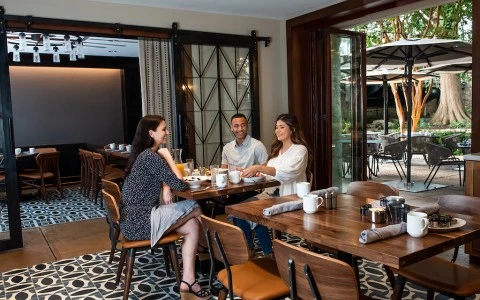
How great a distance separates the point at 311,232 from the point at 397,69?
8728 millimetres

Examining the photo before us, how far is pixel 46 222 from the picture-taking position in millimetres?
5359

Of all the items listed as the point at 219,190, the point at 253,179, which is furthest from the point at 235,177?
the point at 219,190

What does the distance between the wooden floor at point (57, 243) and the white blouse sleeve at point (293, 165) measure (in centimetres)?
202

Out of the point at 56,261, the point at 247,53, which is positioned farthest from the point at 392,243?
the point at 247,53

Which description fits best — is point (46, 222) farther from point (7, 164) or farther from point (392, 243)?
point (392, 243)

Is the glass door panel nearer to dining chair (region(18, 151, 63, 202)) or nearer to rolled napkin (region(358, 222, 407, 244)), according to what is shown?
rolled napkin (region(358, 222, 407, 244))

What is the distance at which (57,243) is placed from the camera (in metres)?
4.40

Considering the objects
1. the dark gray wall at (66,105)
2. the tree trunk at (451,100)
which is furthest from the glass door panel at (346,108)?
the tree trunk at (451,100)

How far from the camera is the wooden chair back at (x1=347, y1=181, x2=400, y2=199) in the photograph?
2.81 m

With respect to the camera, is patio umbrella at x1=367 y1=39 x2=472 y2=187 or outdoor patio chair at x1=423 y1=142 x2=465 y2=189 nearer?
patio umbrella at x1=367 y1=39 x2=472 y2=187

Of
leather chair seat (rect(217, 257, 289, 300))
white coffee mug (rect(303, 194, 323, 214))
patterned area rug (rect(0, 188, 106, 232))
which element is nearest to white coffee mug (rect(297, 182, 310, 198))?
white coffee mug (rect(303, 194, 323, 214))

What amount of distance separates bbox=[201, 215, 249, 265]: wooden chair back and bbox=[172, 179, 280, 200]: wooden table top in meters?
0.76

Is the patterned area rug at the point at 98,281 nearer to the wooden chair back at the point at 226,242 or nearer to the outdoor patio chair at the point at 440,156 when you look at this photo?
the wooden chair back at the point at 226,242

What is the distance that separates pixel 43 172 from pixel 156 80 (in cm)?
255
